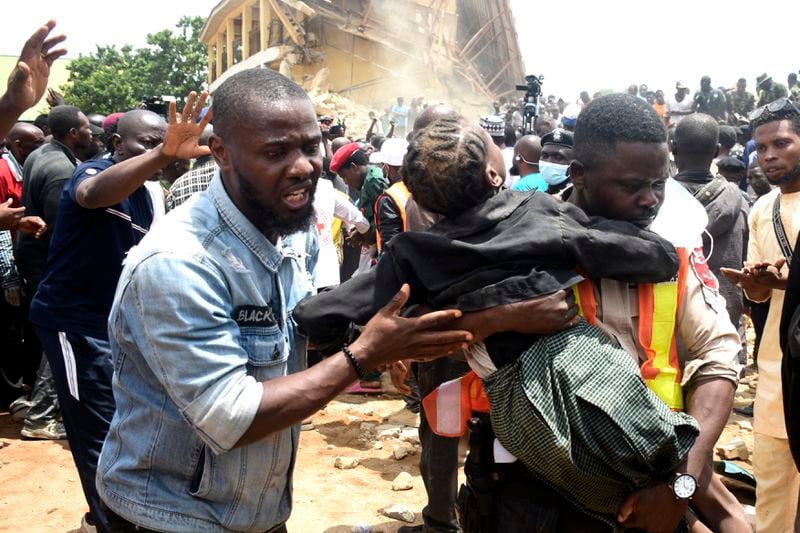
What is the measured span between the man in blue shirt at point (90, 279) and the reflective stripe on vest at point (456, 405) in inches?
66.6

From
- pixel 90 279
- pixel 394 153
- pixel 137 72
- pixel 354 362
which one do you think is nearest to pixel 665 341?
pixel 354 362

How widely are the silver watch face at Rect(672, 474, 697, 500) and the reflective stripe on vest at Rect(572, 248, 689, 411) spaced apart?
0.18 metres

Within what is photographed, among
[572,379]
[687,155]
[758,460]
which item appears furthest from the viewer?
[687,155]

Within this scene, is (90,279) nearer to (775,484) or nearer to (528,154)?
(775,484)

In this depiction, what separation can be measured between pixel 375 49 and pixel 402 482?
24.4 m

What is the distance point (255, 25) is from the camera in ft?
98.3

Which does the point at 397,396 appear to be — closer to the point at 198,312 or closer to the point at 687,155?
the point at 687,155

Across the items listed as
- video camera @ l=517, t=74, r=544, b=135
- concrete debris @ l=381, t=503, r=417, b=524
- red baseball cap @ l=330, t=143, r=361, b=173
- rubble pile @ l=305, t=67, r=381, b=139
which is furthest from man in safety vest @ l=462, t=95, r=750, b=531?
rubble pile @ l=305, t=67, r=381, b=139

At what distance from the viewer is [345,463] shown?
212 inches

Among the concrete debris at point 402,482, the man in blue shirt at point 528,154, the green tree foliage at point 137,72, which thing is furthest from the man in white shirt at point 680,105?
the green tree foliage at point 137,72

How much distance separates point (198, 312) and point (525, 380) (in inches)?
31.1

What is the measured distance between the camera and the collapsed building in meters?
26.4

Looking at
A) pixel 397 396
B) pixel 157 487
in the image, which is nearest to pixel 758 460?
pixel 157 487

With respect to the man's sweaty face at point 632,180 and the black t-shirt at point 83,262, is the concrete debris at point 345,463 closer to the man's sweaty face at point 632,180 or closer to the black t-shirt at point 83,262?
the black t-shirt at point 83,262
